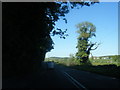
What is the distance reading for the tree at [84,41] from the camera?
8038 centimetres

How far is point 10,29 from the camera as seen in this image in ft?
56.3

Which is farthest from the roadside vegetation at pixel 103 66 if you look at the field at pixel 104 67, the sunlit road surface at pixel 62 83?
the sunlit road surface at pixel 62 83

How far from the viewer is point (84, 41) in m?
80.8

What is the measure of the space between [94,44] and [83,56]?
20.1 ft

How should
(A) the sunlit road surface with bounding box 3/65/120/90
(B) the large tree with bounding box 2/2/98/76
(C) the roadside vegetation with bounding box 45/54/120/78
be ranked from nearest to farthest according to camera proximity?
(A) the sunlit road surface with bounding box 3/65/120/90
(B) the large tree with bounding box 2/2/98/76
(C) the roadside vegetation with bounding box 45/54/120/78

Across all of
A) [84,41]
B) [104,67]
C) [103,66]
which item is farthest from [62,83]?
[84,41]

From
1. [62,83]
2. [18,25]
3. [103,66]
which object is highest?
[18,25]

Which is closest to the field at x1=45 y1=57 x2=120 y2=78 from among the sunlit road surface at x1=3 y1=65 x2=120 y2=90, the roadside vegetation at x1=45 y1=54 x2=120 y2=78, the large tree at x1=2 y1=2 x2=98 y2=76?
the roadside vegetation at x1=45 y1=54 x2=120 y2=78

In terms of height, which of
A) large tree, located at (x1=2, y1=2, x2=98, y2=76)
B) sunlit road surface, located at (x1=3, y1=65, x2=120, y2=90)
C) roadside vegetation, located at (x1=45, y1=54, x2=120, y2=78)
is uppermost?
large tree, located at (x1=2, y1=2, x2=98, y2=76)

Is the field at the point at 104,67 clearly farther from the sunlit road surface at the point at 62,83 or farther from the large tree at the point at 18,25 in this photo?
the large tree at the point at 18,25

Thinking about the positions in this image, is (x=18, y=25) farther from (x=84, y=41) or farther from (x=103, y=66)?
(x=84, y=41)

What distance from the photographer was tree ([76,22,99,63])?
8038 centimetres

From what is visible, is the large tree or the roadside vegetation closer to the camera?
the large tree

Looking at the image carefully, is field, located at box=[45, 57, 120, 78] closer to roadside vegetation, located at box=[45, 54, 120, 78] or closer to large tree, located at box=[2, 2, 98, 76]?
roadside vegetation, located at box=[45, 54, 120, 78]
